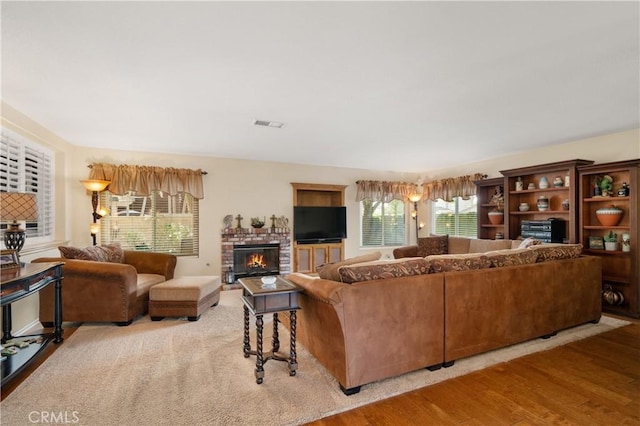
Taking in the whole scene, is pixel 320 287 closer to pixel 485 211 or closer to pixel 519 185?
pixel 519 185

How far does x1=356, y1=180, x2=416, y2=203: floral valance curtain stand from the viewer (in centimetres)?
718

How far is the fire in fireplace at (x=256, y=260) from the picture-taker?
6031 millimetres

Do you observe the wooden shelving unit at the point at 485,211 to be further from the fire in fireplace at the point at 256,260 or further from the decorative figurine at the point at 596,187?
the fire in fireplace at the point at 256,260

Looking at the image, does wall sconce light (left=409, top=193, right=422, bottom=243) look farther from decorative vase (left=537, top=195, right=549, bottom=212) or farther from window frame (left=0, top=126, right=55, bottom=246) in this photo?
window frame (left=0, top=126, right=55, bottom=246)

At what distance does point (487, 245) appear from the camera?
5.45 meters

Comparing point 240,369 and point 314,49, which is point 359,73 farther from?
point 240,369

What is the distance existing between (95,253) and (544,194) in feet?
22.9

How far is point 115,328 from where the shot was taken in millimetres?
3537

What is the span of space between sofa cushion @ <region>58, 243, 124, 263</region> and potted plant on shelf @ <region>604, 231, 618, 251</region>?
22.8ft

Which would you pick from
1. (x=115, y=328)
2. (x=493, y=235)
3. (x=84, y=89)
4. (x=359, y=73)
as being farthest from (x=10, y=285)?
(x=493, y=235)

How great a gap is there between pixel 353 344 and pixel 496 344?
1580 millimetres

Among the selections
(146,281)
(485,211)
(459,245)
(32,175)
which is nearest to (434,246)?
(459,245)

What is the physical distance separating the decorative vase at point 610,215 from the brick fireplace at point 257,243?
5085mm

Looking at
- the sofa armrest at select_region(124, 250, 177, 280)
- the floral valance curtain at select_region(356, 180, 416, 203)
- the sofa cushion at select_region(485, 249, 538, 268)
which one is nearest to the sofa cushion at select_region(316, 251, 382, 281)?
the sofa cushion at select_region(485, 249, 538, 268)
